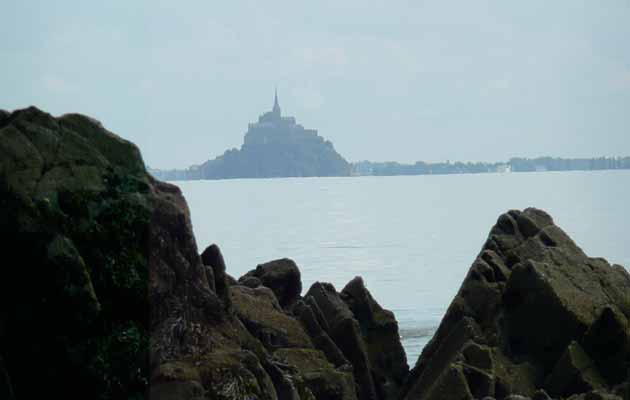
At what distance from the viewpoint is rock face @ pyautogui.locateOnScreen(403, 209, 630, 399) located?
1506cm

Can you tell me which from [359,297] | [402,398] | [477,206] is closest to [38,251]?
[402,398]

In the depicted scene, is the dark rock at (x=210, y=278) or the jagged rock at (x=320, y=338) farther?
the jagged rock at (x=320, y=338)

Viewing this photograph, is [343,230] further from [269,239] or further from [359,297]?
[359,297]

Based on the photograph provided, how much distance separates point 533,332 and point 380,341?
12.6 ft

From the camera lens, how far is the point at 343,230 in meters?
86.6

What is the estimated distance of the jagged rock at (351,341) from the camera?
17422 mm

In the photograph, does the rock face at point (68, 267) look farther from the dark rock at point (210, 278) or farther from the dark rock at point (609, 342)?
the dark rock at point (609, 342)

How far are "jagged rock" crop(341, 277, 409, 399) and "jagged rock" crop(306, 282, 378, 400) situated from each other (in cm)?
62

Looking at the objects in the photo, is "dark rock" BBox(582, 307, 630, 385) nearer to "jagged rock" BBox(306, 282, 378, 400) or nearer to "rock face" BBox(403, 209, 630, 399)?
"rock face" BBox(403, 209, 630, 399)

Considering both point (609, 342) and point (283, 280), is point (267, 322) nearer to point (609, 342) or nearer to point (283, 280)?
point (283, 280)

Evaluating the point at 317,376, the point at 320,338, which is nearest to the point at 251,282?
the point at 320,338

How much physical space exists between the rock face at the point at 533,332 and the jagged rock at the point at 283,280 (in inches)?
137

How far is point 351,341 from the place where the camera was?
1773 centimetres

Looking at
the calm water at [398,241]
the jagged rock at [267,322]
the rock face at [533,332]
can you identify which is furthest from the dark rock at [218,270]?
the calm water at [398,241]
